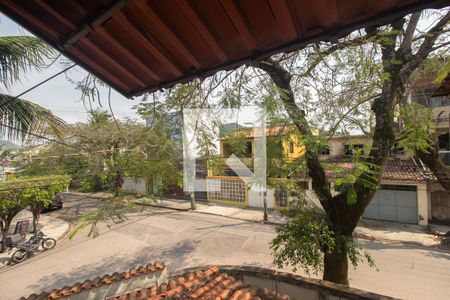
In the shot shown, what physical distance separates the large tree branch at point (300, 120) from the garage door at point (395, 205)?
8685 mm

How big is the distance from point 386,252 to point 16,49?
37.9 feet

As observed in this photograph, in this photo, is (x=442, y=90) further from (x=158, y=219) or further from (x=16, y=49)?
(x=158, y=219)

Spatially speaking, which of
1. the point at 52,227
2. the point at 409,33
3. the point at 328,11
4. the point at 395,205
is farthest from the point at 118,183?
the point at 395,205

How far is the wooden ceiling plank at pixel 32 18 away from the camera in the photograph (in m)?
1.38

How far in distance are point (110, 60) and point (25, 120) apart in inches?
145

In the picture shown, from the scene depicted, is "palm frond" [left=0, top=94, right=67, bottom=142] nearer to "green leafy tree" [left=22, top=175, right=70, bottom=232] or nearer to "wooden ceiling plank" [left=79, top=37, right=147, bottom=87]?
"wooden ceiling plank" [left=79, top=37, right=147, bottom=87]

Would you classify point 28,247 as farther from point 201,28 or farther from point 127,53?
point 201,28

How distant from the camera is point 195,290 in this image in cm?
367

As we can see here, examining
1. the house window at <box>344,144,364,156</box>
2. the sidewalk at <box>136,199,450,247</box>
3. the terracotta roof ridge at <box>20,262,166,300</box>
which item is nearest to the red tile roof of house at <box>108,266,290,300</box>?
the terracotta roof ridge at <box>20,262,166,300</box>

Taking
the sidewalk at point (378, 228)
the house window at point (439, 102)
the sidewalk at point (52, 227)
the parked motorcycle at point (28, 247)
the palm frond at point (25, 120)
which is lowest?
the sidewalk at point (52, 227)

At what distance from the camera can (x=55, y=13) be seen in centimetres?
140

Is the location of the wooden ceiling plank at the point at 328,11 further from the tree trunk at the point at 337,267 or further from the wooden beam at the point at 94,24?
the tree trunk at the point at 337,267

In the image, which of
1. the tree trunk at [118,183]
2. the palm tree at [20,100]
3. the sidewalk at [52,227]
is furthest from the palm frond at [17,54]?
the sidewalk at [52,227]

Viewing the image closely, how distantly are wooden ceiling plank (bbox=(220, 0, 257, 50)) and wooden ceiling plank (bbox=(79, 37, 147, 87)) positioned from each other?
100 centimetres
